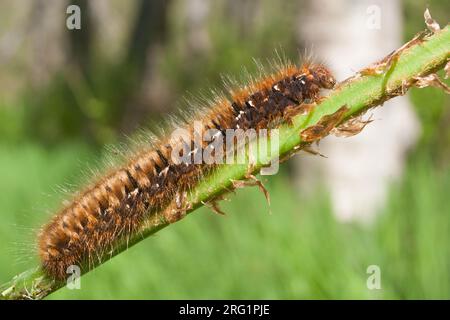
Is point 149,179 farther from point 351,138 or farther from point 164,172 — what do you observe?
point 351,138

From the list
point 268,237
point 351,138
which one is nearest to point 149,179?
point 268,237

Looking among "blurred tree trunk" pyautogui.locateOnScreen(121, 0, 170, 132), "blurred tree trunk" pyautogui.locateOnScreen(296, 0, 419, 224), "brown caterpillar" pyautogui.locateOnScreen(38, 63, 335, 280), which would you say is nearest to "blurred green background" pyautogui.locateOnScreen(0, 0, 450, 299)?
"brown caterpillar" pyautogui.locateOnScreen(38, 63, 335, 280)

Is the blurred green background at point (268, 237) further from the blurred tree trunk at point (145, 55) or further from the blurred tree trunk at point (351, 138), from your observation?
the blurred tree trunk at point (145, 55)

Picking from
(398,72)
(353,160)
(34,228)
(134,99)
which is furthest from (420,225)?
(134,99)

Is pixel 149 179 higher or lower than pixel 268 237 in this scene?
lower

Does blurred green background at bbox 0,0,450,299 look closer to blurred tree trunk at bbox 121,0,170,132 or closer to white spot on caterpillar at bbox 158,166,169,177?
white spot on caterpillar at bbox 158,166,169,177

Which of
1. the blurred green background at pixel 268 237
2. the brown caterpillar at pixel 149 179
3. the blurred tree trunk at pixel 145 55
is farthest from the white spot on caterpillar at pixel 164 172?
the blurred tree trunk at pixel 145 55

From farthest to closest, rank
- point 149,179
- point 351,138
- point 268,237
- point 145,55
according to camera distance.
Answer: point 145,55 < point 351,138 < point 268,237 < point 149,179
